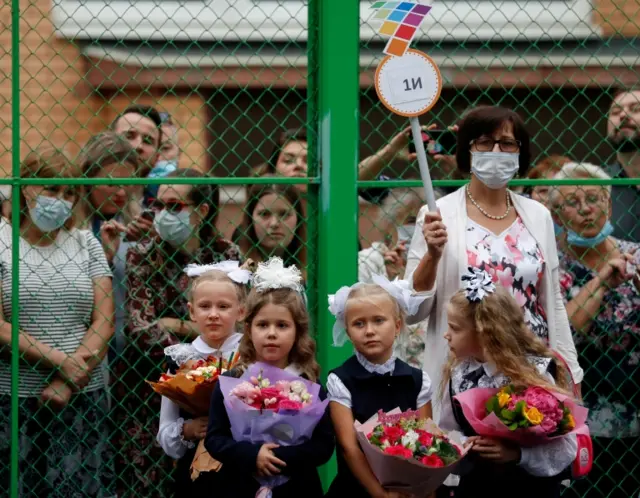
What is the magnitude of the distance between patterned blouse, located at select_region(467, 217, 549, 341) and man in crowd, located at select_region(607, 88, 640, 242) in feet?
4.05

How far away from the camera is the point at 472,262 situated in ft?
12.9

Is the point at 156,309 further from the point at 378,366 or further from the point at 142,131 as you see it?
the point at 378,366

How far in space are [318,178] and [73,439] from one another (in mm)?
1447

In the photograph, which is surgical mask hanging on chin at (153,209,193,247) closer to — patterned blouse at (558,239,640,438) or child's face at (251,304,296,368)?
child's face at (251,304,296,368)

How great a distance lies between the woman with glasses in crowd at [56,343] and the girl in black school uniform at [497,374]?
1.56 metres

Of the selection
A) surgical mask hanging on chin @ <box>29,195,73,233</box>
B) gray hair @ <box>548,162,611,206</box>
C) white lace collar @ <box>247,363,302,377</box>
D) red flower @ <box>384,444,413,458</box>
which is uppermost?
gray hair @ <box>548,162,611,206</box>

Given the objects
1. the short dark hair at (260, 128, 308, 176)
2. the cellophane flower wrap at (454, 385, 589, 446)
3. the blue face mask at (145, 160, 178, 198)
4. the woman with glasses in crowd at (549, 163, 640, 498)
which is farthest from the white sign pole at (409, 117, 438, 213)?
the blue face mask at (145, 160, 178, 198)

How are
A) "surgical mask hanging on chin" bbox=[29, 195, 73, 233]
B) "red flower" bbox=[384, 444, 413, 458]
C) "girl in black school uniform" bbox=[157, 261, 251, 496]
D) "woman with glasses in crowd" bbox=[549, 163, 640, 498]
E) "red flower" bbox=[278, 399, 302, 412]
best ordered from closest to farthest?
"red flower" bbox=[384, 444, 413, 458] → "red flower" bbox=[278, 399, 302, 412] → "girl in black school uniform" bbox=[157, 261, 251, 496] → "surgical mask hanging on chin" bbox=[29, 195, 73, 233] → "woman with glasses in crowd" bbox=[549, 163, 640, 498]

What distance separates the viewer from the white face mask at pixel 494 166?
4.01 meters

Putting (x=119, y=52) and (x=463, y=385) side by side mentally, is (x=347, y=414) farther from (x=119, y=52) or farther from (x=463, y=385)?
(x=119, y=52)

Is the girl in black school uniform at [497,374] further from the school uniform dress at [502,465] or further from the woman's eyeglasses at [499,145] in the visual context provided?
the woman's eyeglasses at [499,145]

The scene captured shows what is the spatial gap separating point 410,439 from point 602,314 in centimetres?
176

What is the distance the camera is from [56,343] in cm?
458

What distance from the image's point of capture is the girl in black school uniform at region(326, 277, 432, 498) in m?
3.69
